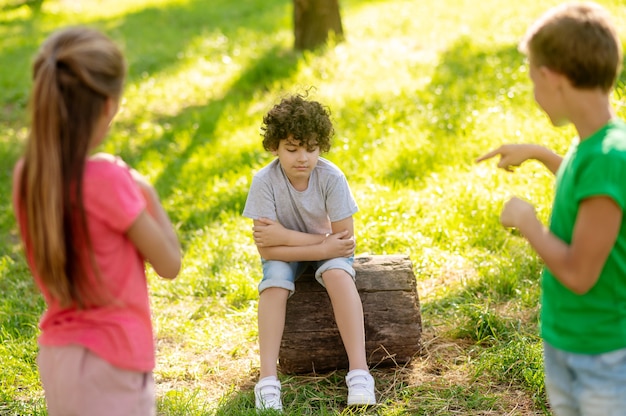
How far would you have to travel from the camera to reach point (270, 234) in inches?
148

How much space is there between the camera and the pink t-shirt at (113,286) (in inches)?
85.7

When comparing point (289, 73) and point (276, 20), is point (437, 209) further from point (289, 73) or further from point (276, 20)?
point (276, 20)

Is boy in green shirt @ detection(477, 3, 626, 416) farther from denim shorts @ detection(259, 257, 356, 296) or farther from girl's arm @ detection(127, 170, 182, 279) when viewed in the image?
denim shorts @ detection(259, 257, 356, 296)

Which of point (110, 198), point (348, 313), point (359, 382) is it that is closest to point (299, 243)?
point (348, 313)

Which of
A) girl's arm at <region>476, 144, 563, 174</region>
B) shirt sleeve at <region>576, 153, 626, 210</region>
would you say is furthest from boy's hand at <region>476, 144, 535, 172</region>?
shirt sleeve at <region>576, 153, 626, 210</region>

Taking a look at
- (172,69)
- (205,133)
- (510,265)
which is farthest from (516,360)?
(172,69)

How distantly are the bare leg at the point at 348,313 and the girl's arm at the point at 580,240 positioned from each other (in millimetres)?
1482

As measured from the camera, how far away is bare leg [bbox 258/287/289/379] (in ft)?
12.1

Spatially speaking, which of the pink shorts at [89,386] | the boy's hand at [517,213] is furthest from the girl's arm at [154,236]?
the boy's hand at [517,213]

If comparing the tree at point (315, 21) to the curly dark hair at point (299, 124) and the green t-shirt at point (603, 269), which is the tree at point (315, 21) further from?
the green t-shirt at point (603, 269)

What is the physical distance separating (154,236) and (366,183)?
3.72 m

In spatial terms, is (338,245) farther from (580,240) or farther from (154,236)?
(580,240)

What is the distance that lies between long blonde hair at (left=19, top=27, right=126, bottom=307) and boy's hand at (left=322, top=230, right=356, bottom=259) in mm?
1680

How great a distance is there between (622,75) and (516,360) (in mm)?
3769
